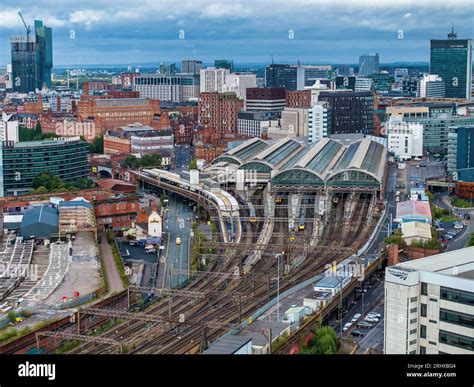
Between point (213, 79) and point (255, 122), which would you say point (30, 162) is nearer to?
point (255, 122)

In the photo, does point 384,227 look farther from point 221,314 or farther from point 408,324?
point 408,324

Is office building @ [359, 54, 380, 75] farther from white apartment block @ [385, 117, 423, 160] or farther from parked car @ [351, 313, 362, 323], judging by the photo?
parked car @ [351, 313, 362, 323]

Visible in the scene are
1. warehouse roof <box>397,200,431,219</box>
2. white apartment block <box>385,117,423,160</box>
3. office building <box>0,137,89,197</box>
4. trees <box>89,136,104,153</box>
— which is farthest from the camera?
trees <box>89,136,104,153</box>

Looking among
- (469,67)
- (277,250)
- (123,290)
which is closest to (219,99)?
(469,67)

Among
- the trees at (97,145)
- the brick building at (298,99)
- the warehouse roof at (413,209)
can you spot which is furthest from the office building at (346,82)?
the warehouse roof at (413,209)

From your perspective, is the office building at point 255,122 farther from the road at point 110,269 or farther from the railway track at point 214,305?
the road at point 110,269

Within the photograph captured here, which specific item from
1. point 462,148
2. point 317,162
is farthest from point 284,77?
point 317,162

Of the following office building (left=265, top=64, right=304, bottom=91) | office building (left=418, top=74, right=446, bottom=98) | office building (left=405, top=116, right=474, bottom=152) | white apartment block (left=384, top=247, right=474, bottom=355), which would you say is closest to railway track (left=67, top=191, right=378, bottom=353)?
white apartment block (left=384, top=247, right=474, bottom=355)

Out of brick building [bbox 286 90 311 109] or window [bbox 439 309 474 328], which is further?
brick building [bbox 286 90 311 109]
